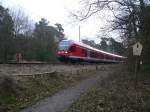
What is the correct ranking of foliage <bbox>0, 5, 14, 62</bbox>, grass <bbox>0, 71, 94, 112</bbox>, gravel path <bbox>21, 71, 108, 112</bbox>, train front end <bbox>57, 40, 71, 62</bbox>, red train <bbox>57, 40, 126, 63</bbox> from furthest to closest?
foliage <bbox>0, 5, 14, 62</bbox>, red train <bbox>57, 40, 126, 63</bbox>, train front end <bbox>57, 40, 71, 62</bbox>, grass <bbox>0, 71, 94, 112</bbox>, gravel path <bbox>21, 71, 108, 112</bbox>

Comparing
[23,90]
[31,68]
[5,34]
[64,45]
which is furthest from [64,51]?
[5,34]

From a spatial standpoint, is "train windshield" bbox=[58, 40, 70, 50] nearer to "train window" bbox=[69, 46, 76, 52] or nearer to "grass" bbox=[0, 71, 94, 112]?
"train window" bbox=[69, 46, 76, 52]

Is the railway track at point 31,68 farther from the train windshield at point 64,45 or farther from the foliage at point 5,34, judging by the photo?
the foliage at point 5,34

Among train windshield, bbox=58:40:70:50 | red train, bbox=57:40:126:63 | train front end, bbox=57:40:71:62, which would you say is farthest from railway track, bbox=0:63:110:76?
train windshield, bbox=58:40:70:50

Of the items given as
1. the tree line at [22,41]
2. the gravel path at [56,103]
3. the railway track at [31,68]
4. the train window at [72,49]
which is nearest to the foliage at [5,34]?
the tree line at [22,41]

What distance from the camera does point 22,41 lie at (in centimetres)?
7750

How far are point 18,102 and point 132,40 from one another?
2014 cm

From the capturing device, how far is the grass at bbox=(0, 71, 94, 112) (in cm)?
1606

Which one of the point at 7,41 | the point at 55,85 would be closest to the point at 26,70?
the point at 55,85

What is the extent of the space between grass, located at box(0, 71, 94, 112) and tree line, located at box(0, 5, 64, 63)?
4317cm

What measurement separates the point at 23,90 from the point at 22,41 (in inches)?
2346

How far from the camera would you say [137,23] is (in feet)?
107

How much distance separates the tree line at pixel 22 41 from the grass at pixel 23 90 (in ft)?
142

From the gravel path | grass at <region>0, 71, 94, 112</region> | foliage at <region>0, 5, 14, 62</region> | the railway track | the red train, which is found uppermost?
foliage at <region>0, 5, 14, 62</region>
